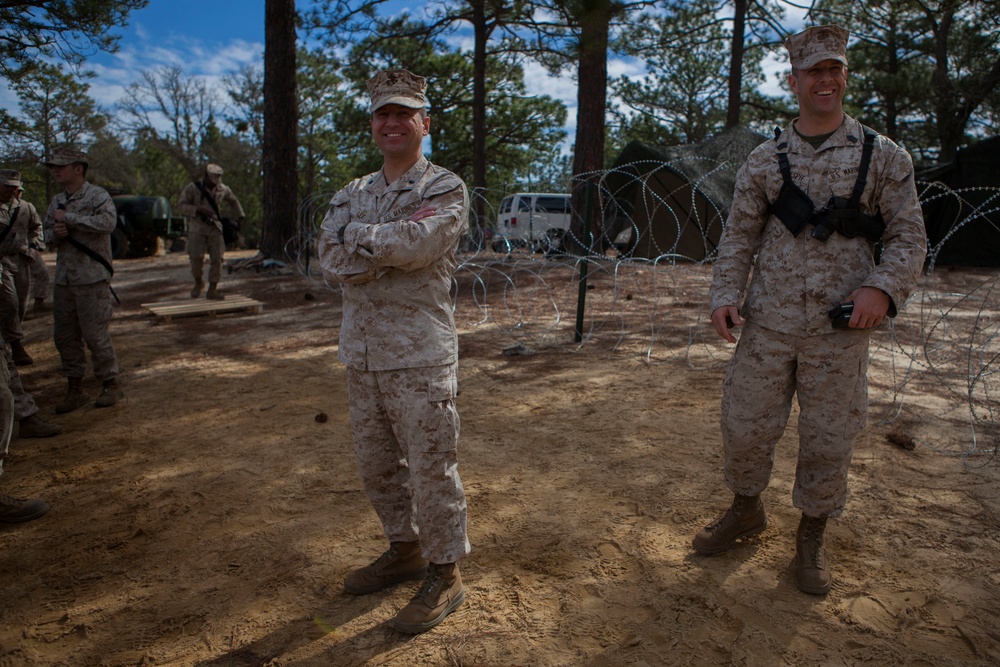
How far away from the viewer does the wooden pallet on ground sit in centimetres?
772

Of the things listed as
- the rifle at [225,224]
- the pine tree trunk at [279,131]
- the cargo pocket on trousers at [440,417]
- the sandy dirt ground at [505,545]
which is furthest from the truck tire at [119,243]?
the cargo pocket on trousers at [440,417]

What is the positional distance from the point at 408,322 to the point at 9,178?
4.55 meters

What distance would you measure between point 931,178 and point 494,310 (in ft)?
30.2

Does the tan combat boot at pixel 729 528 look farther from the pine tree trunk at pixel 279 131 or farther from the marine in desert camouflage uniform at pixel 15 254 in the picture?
the pine tree trunk at pixel 279 131

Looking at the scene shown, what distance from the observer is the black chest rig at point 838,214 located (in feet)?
7.73

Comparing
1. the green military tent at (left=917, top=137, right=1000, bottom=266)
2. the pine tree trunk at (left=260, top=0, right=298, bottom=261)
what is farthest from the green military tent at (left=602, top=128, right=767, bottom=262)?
the pine tree trunk at (left=260, top=0, right=298, bottom=261)

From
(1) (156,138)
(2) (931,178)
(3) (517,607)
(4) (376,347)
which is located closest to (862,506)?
(3) (517,607)

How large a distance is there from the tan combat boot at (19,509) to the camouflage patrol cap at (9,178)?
3.06 metres

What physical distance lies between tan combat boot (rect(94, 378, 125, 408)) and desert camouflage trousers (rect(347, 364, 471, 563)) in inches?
Result: 124

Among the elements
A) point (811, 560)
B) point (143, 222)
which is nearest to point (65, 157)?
point (811, 560)

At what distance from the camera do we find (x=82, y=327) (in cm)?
473

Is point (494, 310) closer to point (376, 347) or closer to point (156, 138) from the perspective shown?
point (376, 347)

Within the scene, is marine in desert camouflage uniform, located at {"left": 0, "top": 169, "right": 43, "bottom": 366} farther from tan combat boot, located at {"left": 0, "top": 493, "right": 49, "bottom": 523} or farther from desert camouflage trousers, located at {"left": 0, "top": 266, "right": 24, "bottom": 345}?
tan combat boot, located at {"left": 0, "top": 493, "right": 49, "bottom": 523}

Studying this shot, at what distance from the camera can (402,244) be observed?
2.15m
